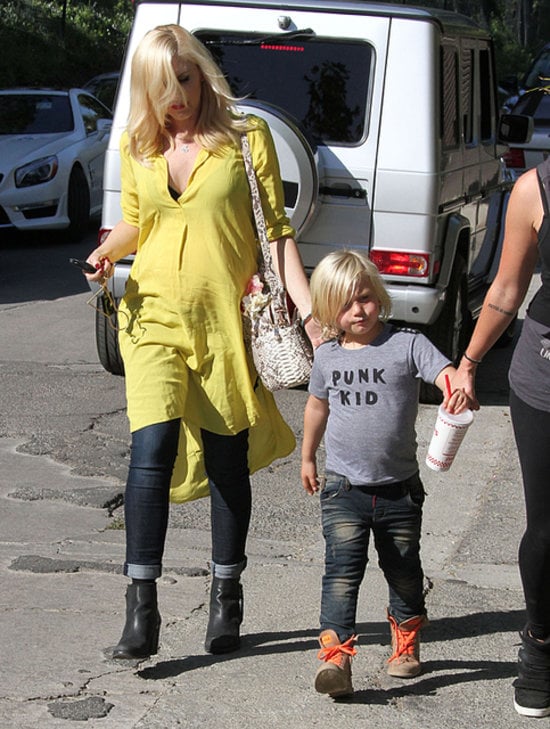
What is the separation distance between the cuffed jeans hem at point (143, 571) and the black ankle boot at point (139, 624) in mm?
21

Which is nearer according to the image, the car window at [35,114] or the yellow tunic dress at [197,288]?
the yellow tunic dress at [197,288]

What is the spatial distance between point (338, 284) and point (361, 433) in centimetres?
44

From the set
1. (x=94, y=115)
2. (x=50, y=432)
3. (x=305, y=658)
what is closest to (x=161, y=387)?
(x=305, y=658)

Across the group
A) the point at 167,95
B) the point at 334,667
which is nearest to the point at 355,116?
the point at 167,95

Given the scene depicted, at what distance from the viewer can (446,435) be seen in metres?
3.84

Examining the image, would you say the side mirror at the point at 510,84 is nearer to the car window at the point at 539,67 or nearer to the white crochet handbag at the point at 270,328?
the car window at the point at 539,67

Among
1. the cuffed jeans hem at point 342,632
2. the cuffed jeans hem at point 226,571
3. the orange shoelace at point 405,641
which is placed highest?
the cuffed jeans hem at point 342,632

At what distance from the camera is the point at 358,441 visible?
12.9 ft

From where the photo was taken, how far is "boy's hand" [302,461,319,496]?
4035 mm

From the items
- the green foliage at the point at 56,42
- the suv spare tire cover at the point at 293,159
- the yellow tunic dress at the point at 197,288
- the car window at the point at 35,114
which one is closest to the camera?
the yellow tunic dress at the point at 197,288

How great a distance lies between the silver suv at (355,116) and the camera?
24.5 ft

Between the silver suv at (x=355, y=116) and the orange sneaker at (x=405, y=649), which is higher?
the silver suv at (x=355, y=116)

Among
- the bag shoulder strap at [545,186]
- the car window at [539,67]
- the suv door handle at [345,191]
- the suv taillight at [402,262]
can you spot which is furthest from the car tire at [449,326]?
the car window at [539,67]

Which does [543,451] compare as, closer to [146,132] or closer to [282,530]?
[146,132]
